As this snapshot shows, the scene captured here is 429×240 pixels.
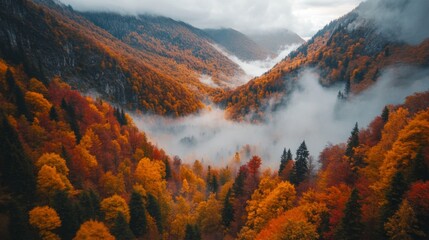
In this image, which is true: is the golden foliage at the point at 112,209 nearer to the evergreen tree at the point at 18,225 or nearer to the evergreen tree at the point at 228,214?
the evergreen tree at the point at 18,225

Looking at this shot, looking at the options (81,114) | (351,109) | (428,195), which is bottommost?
(428,195)

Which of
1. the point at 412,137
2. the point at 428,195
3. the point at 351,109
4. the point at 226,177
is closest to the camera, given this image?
the point at 428,195

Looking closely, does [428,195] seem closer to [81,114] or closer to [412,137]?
[412,137]

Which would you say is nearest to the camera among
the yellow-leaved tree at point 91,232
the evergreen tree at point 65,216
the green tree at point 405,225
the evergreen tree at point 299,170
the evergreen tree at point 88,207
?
the green tree at point 405,225

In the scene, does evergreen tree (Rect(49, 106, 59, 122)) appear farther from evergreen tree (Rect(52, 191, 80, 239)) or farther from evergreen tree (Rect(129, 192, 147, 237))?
evergreen tree (Rect(52, 191, 80, 239))

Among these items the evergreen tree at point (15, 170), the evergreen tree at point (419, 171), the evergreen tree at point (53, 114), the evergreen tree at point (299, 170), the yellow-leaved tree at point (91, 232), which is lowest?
the yellow-leaved tree at point (91, 232)

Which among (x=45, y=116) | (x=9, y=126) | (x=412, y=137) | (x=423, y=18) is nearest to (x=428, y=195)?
(x=412, y=137)

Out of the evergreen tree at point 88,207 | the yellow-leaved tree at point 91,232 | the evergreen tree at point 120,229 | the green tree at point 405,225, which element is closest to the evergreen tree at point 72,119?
the evergreen tree at point 88,207
